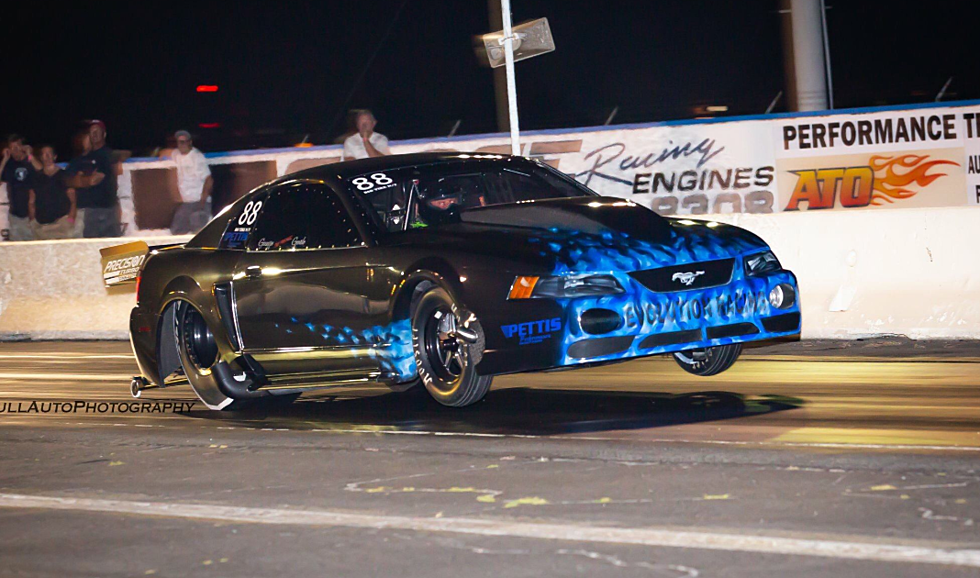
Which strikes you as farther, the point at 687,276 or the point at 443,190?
the point at 443,190

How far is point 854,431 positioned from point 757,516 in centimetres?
195

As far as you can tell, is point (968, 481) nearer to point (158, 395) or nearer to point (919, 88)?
point (158, 395)

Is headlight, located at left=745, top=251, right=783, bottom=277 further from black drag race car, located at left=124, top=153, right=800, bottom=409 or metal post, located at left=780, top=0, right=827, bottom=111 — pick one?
metal post, located at left=780, top=0, right=827, bottom=111

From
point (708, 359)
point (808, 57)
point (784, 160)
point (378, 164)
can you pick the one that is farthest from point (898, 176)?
point (378, 164)

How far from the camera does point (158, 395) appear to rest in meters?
10.8

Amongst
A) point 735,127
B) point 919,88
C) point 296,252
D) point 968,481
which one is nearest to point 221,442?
point 296,252

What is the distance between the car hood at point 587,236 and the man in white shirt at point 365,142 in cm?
1149

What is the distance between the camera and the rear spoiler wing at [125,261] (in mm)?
10391

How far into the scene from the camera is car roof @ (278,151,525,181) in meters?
9.23

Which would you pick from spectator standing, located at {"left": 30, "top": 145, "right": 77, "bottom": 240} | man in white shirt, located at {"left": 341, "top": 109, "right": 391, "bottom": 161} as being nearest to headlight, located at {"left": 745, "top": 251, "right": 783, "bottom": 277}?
man in white shirt, located at {"left": 341, "top": 109, "right": 391, "bottom": 161}

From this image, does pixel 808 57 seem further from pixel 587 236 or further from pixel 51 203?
pixel 587 236

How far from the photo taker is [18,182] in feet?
73.3

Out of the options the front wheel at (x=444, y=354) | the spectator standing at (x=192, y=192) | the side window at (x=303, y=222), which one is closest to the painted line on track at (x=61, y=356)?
the side window at (x=303, y=222)

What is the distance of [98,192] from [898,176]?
417 inches
